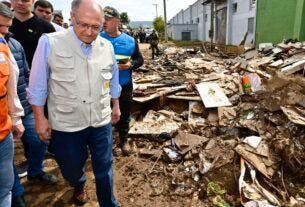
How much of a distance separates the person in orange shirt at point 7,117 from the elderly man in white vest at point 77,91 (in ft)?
0.71

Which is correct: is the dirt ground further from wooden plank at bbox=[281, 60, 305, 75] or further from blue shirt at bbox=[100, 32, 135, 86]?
wooden plank at bbox=[281, 60, 305, 75]

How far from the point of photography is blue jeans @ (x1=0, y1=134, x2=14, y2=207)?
6.38ft

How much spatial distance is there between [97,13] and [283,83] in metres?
4.55

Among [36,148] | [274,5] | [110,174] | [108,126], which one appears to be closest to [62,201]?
[36,148]

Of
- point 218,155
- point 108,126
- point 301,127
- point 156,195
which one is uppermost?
point 108,126

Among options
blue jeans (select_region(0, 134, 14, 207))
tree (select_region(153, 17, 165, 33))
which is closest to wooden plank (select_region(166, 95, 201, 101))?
blue jeans (select_region(0, 134, 14, 207))

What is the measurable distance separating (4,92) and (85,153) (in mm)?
996

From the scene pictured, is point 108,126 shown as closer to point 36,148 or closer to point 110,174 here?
point 110,174

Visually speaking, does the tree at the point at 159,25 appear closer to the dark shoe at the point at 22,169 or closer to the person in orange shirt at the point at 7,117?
the dark shoe at the point at 22,169

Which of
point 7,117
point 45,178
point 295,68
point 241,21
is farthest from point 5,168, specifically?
point 241,21

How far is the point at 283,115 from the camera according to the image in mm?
4434

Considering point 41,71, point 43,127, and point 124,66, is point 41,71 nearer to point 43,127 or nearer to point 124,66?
point 43,127

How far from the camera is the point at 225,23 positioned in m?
27.3

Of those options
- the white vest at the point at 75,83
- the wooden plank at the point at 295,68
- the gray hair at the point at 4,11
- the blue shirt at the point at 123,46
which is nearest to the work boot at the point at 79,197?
the white vest at the point at 75,83
